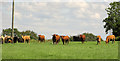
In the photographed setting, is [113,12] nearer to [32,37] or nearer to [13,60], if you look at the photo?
[32,37]

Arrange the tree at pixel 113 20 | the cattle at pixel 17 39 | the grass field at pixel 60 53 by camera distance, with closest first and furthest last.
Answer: the grass field at pixel 60 53 → the cattle at pixel 17 39 → the tree at pixel 113 20

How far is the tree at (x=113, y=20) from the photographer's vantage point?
191 feet

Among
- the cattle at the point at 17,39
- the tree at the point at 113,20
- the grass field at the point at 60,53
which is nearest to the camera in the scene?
the grass field at the point at 60,53

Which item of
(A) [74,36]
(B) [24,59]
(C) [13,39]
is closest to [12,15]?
(C) [13,39]

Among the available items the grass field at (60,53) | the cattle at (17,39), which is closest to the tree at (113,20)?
the cattle at (17,39)

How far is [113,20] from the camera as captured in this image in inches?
2325

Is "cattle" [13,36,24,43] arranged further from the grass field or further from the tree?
the tree

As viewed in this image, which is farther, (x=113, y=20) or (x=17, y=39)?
(x=113, y=20)

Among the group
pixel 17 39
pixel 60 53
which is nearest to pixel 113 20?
pixel 17 39

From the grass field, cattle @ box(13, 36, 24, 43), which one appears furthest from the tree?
the grass field

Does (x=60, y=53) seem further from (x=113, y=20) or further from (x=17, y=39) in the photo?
(x=113, y=20)

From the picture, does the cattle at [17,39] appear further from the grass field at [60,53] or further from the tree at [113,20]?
the tree at [113,20]

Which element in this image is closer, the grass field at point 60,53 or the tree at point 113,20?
the grass field at point 60,53

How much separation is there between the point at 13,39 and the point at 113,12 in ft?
116
